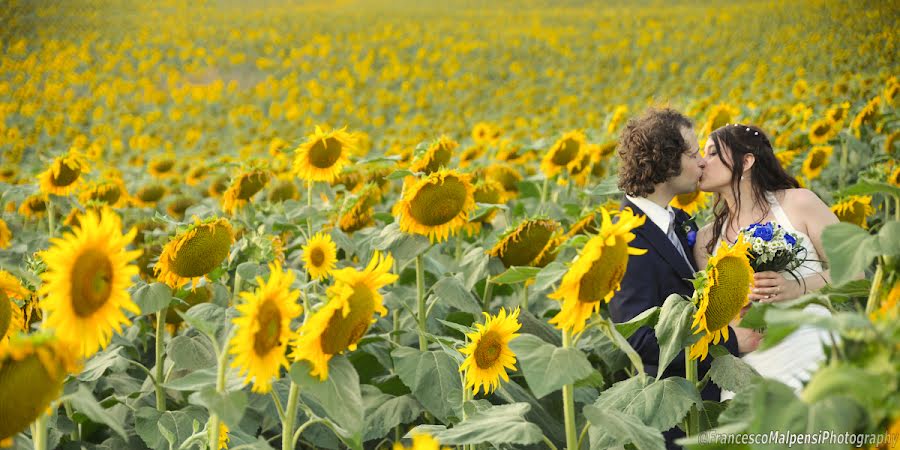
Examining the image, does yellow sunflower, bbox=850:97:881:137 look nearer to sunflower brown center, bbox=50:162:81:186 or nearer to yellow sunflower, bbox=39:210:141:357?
sunflower brown center, bbox=50:162:81:186

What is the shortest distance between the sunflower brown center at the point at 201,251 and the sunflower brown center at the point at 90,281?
2.43 feet

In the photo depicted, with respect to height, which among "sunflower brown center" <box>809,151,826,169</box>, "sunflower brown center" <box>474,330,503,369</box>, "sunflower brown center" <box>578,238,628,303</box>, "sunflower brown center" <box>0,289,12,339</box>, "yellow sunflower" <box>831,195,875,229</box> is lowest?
"sunflower brown center" <box>809,151,826,169</box>

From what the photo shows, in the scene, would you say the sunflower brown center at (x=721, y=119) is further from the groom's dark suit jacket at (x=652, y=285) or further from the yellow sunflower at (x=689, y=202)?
the groom's dark suit jacket at (x=652, y=285)

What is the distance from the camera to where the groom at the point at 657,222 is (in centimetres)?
209

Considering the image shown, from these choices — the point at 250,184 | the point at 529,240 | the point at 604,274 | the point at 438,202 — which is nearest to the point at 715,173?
the point at 529,240

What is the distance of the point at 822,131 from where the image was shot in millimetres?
4047

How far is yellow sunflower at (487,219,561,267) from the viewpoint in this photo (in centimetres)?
234

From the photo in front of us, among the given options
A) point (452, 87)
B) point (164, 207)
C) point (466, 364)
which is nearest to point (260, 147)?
point (164, 207)

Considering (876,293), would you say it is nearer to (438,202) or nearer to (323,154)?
(438,202)

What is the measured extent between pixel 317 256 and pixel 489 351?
2.94ft

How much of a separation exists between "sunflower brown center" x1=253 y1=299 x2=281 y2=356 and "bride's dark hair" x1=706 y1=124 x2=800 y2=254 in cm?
190

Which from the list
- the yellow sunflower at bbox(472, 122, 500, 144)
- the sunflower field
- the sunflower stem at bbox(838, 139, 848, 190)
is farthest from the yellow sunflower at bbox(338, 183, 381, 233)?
the sunflower stem at bbox(838, 139, 848, 190)

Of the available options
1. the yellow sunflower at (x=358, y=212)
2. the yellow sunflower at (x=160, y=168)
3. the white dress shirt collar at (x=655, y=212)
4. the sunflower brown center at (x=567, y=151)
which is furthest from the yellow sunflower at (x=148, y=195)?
the white dress shirt collar at (x=655, y=212)

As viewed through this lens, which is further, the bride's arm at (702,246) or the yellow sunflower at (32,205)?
the yellow sunflower at (32,205)
